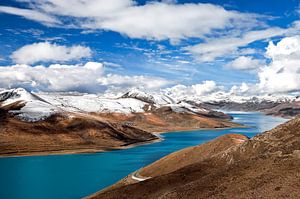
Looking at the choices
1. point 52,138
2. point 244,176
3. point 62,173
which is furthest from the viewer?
point 52,138

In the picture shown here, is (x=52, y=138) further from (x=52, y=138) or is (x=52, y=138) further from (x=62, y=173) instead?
(x=62, y=173)

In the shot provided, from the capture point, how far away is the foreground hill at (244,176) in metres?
42.9

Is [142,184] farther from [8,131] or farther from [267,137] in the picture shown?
[8,131]

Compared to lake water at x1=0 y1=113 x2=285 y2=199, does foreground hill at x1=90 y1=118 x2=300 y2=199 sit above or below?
above

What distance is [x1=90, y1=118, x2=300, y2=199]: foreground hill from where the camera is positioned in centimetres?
4293

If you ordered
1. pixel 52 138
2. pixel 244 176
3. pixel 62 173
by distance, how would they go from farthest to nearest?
pixel 52 138 → pixel 62 173 → pixel 244 176

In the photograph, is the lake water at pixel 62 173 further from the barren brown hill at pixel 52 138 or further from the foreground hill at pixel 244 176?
the foreground hill at pixel 244 176

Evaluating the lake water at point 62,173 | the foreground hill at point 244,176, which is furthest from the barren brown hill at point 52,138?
the foreground hill at point 244,176

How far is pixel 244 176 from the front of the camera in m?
47.6

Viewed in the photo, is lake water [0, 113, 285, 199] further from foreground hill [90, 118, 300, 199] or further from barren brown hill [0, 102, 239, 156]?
foreground hill [90, 118, 300, 199]

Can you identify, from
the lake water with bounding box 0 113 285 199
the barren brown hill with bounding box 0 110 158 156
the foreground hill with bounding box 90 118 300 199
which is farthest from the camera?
the barren brown hill with bounding box 0 110 158 156

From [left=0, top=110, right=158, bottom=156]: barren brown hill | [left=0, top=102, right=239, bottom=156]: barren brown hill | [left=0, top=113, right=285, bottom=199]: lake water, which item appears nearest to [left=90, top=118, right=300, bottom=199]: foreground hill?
[left=0, top=113, right=285, bottom=199]: lake water

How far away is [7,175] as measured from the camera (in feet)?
344

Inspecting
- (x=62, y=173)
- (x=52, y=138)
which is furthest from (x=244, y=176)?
(x=52, y=138)
